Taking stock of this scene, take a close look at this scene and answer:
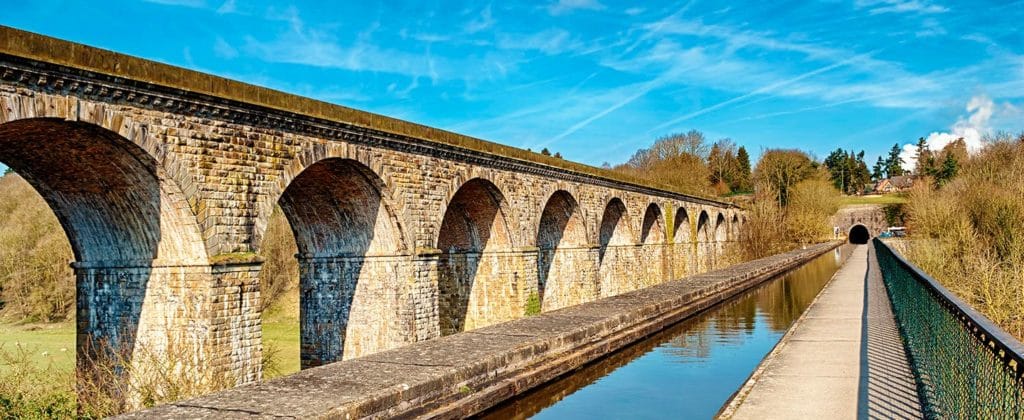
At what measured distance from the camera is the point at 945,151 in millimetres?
86000

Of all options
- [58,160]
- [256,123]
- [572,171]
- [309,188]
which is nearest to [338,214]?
[309,188]

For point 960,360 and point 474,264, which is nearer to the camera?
point 960,360

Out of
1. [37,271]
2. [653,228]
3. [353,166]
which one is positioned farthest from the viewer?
[653,228]

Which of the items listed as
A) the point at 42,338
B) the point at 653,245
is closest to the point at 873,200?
the point at 653,245

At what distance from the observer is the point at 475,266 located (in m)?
19.2

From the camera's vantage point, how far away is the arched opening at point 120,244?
9483mm

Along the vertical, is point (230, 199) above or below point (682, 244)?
above

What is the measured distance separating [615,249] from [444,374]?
68.8 feet

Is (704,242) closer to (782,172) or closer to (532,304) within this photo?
(532,304)

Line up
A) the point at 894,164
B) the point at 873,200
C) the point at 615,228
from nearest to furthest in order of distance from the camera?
the point at 615,228 < the point at 873,200 < the point at 894,164

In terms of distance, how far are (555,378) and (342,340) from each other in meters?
6.64

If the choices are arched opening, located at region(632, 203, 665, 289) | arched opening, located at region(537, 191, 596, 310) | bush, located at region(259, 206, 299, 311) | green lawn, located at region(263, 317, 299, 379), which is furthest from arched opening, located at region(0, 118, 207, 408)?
arched opening, located at region(632, 203, 665, 289)

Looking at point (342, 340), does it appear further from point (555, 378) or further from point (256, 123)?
point (555, 378)

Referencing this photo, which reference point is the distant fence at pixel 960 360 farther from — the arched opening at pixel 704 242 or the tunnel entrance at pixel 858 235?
the tunnel entrance at pixel 858 235
